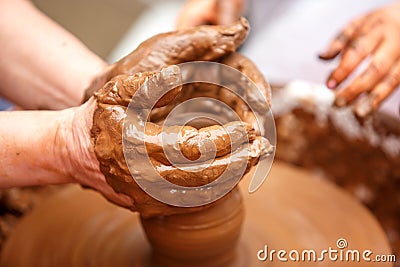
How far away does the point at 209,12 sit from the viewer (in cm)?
229

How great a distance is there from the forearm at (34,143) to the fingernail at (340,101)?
3.15 ft

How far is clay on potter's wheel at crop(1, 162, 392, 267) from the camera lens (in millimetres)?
1517

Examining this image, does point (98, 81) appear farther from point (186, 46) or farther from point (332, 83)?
point (332, 83)

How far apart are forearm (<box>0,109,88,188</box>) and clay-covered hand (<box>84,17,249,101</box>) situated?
23 cm

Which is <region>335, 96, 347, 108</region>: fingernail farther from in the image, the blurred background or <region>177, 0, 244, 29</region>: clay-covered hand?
the blurred background

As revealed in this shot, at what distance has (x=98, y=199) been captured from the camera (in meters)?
1.75

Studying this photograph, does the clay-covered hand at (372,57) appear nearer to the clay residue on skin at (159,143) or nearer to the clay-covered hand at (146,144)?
the clay-covered hand at (146,144)

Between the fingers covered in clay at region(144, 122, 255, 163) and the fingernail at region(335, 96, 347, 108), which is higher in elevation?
the fingers covered in clay at region(144, 122, 255, 163)

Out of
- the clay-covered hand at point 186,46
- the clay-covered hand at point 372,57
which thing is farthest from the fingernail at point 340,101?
the clay-covered hand at point 186,46

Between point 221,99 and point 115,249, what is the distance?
21.9 inches

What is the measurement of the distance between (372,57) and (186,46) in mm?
795

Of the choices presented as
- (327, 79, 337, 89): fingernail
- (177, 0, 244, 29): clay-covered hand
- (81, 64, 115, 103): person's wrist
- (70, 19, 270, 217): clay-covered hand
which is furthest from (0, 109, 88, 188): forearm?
(177, 0, 244, 29): clay-covered hand

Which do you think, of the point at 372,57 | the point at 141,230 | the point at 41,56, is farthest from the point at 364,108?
the point at 41,56

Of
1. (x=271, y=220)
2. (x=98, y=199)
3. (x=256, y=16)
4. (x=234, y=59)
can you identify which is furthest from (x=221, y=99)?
(x=256, y=16)
